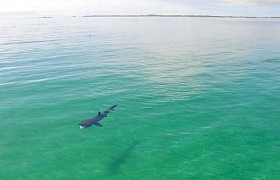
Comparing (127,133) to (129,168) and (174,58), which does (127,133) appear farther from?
(174,58)

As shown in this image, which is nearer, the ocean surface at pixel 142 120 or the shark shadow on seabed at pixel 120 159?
the shark shadow on seabed at pixel 120 159

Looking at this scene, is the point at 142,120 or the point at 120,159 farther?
the point at 142,120

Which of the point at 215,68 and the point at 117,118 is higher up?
the point at 215,68

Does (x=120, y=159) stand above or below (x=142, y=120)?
below

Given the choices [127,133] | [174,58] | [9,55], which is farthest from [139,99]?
[9,55]
